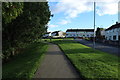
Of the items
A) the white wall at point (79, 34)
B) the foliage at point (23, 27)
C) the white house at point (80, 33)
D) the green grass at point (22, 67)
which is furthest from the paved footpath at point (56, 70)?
the white house at point (80, 33)

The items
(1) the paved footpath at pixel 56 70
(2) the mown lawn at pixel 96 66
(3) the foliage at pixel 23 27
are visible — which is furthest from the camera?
(3) the foliage at pixel 23 27

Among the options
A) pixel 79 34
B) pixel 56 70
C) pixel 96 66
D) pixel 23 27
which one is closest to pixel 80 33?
pixel 79 34

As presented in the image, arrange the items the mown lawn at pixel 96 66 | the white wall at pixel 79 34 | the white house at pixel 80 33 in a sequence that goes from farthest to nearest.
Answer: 1. the white house at pixel 80 33
2. the white wall at pixel 79 34
3. the mown lawn at pixel 96 66

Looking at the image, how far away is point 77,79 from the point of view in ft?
21.4

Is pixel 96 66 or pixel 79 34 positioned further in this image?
pixel 79 34

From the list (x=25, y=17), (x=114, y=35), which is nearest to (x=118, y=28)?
(x=114, y=35)

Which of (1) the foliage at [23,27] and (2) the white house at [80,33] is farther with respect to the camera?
(2) the white house at [80,33]

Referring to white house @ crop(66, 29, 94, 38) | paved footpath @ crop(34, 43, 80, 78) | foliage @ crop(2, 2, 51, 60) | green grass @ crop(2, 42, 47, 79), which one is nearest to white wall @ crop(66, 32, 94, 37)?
white house @ crop(66, 29, 94, 38)

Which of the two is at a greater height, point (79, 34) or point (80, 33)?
point (80, 33)

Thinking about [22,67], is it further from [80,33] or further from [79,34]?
[80,33]

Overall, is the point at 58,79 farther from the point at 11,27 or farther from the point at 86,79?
the point at 11,27

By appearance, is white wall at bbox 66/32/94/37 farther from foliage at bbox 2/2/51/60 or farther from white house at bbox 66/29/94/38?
foliage at bbox 2/2/51/60

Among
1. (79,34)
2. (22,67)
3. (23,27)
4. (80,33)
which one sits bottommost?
(22,67)

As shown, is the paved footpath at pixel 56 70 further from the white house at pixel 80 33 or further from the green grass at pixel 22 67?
the white house at pixel 80 33
